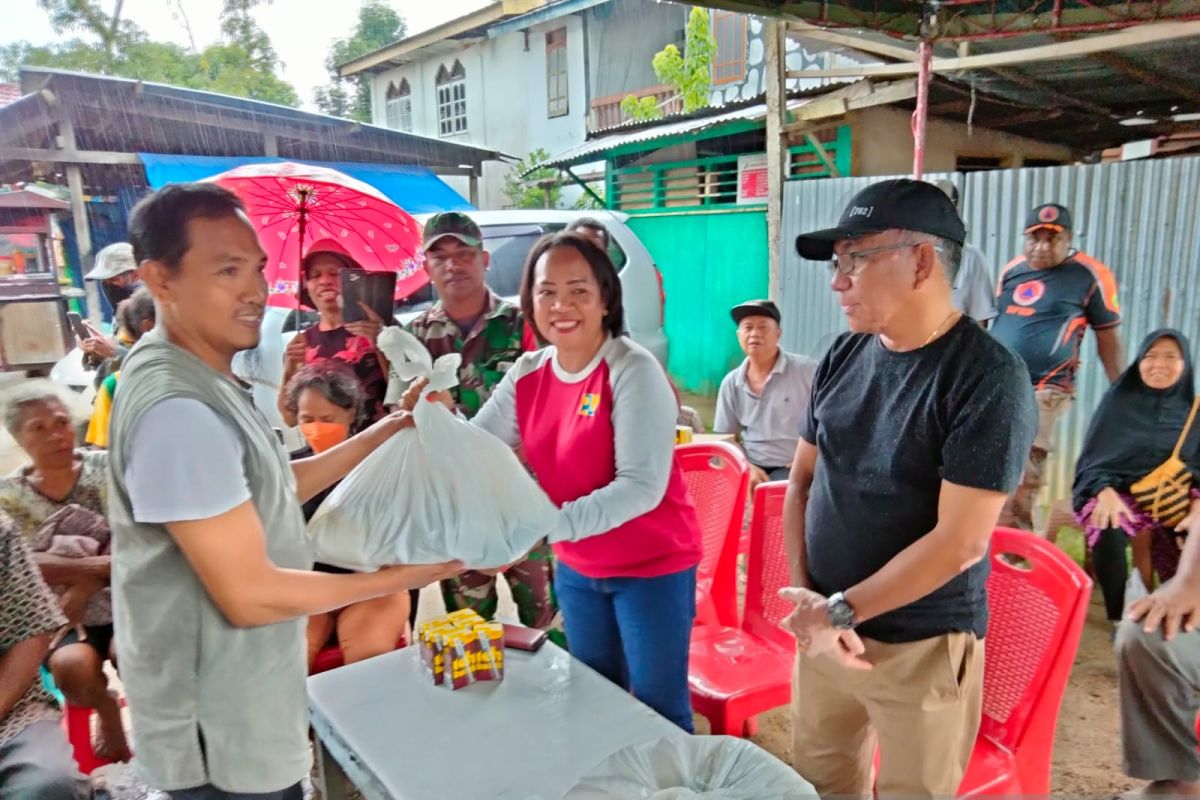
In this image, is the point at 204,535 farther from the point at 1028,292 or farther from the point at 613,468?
the point at 1028,292

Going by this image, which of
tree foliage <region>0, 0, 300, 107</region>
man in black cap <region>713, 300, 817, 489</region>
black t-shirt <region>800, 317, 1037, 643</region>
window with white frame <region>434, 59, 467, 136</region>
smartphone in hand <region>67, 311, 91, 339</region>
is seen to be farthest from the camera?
window with white frame <region>434, 59, 467, 136</region>

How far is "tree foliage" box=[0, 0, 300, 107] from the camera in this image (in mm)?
1979

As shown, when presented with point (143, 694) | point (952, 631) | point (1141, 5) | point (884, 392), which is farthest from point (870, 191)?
point (1141, 5)

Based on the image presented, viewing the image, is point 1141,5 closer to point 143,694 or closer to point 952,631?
point 952,631

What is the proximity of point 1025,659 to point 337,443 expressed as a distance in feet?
6.52

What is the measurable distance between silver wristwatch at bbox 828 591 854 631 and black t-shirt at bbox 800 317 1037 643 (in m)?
0.09

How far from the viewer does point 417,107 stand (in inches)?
263

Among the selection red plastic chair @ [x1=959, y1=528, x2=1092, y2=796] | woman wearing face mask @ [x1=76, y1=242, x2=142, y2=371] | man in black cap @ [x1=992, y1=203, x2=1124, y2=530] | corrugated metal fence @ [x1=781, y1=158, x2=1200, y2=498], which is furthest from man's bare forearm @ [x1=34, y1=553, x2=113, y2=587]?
corrugated metal fence @ [x1=781, y1=158, x2=1200, y2=498]

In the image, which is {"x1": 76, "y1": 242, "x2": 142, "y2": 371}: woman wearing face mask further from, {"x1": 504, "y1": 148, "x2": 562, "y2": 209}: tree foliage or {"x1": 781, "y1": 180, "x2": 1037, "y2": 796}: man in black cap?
{"x1": 504, "y1": 148, "x2": 562, "y2": 209}: tree foliage

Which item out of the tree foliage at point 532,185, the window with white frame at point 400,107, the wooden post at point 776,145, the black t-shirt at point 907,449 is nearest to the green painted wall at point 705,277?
the wooden post at point 776,145

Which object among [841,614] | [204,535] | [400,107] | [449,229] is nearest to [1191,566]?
[841,614]

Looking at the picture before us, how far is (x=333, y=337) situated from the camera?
2.63 meters

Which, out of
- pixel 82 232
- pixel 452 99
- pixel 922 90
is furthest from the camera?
pixel 452 99

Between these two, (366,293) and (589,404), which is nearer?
(589,404)
